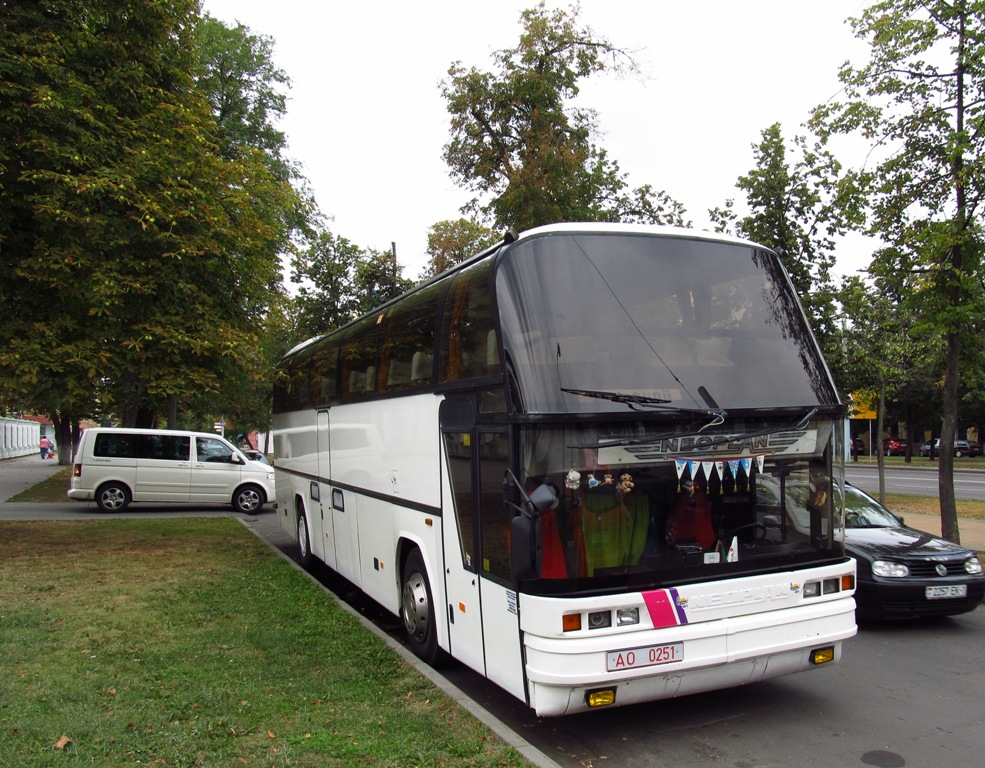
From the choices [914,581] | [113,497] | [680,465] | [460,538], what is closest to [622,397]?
[680,465]

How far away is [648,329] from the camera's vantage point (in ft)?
17.0

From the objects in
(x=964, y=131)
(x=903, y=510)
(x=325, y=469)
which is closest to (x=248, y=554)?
(x=325, y=469)

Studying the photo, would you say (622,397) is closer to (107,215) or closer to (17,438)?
(107,215)

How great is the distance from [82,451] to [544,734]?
18.0 meters

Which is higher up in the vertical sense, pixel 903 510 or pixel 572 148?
pixel 572 148

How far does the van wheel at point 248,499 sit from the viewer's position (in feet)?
68.6

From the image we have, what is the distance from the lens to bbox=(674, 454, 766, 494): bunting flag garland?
492cm

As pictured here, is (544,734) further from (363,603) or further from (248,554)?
(248,554)

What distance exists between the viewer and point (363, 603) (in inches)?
386

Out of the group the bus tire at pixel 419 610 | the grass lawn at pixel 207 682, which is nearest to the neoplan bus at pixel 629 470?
the bus tire at pixel 419 610

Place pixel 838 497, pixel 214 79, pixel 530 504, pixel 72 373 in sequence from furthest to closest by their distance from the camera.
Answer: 1. pixel 214 79
2. pixel 72 373
3. pixel 838 497
4. pixel 530 504

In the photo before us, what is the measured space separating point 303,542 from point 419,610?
19.0 ft

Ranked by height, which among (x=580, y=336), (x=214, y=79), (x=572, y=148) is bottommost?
(x=580, y=336)

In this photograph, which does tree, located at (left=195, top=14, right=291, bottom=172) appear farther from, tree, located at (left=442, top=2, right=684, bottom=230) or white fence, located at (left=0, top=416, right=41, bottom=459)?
white fence, located at (left=0, top=416, right=41, bottom=459)
